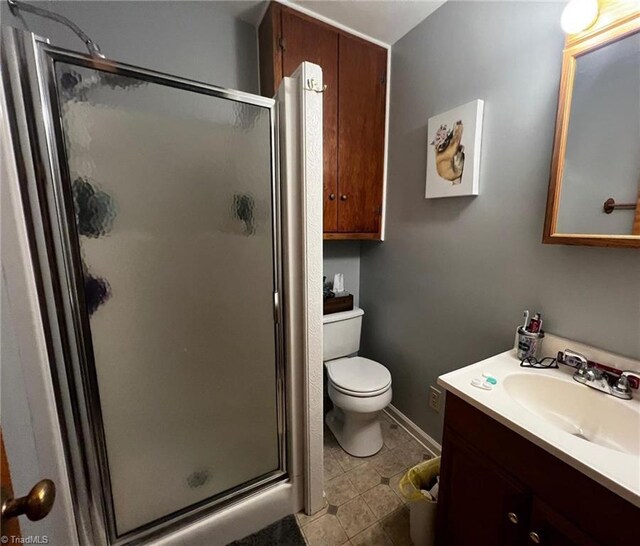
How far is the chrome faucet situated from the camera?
86 centimetres

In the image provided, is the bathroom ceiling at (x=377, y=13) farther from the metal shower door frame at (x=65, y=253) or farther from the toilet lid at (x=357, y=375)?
the toilet lid at (x=357, y=375)

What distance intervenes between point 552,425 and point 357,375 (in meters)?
1.03

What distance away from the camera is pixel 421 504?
1107mm

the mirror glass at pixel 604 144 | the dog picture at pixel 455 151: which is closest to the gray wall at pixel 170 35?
the dog picture at pixel 455 151

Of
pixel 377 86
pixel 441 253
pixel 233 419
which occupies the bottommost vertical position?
pixel 233 419

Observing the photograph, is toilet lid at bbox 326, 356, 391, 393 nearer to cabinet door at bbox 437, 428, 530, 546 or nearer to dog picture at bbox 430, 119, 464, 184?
cabinet door at bbox 437, 428, 530, 546

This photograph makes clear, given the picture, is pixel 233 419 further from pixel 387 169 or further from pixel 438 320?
pixel 387 169

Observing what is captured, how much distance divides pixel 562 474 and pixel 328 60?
1.94 metres

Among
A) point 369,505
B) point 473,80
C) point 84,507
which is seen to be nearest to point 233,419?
point 84,507

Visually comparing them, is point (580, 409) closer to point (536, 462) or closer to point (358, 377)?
point (536, 462)

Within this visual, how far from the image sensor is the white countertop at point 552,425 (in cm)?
59

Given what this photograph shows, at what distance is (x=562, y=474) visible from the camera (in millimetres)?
670

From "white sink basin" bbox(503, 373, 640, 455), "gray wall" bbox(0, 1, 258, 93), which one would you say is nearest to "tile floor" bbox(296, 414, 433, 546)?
"white sink basin" bbox(503, 373, 640, 455)

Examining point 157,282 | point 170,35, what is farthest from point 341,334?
point 170,35
